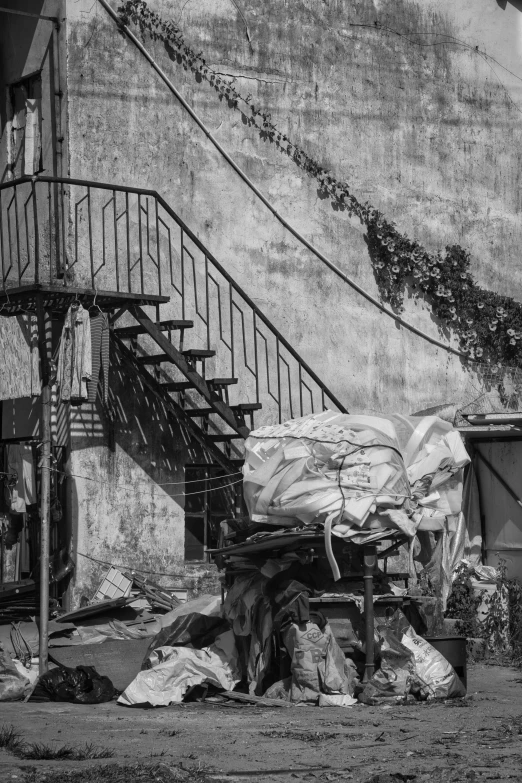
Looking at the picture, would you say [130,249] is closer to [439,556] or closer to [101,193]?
[101,193]

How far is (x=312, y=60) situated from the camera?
16062 millimetres

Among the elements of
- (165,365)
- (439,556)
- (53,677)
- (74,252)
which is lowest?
(53,677)

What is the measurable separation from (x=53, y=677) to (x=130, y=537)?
3.04m

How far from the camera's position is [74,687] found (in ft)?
35.6

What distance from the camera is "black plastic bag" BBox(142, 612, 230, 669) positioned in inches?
450

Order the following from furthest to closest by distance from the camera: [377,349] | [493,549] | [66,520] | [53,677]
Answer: [377,349]
[493,549]
[66,520]
[53,677]

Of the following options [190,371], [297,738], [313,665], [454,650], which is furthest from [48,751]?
[190,371]

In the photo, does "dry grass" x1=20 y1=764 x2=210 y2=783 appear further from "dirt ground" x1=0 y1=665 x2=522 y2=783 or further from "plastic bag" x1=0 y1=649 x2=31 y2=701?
"plastic bag" x1=0 y1=649 x2=31 y2=701

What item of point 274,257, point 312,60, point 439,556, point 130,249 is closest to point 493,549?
point 439,556

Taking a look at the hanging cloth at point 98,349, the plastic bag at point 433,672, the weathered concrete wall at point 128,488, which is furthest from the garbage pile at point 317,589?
the weathered concrete wall at point 128,488

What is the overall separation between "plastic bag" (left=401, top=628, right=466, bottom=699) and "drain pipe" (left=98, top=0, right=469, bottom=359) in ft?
21.4

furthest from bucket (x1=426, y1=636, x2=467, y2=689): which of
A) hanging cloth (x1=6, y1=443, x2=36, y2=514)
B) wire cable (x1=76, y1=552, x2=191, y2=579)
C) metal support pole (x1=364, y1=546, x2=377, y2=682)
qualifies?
hanging cloth (x1=6, y1=443, x2=36, y2=514)

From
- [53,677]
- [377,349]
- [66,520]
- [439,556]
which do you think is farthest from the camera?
[377,349]

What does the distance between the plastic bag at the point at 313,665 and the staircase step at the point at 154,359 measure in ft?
13.3
